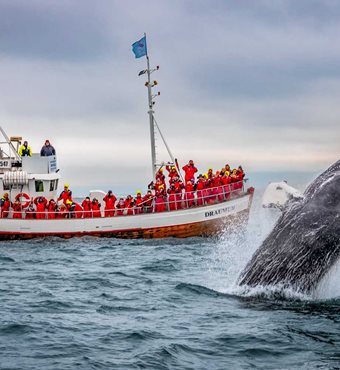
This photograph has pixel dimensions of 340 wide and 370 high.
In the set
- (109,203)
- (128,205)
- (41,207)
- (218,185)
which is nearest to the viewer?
(41,207)

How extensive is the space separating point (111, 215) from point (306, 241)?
24883 millimetres

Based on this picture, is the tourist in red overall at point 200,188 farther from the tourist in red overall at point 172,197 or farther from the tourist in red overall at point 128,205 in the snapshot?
the tourist in red overall at point 128,205

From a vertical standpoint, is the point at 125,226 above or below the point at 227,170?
below

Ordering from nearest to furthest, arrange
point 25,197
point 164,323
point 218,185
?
point 164,323
point 218,185
point 25,197

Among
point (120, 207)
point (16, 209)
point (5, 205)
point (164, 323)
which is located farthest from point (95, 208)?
point (164, 323)

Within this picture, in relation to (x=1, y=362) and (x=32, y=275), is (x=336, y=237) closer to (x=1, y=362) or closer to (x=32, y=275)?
(x=1, y=362)

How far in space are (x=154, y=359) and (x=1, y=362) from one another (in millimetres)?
1938

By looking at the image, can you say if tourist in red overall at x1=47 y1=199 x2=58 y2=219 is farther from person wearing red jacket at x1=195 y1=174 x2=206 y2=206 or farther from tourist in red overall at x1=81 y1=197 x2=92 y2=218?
person wearing red jacket at x1=195 y1=174 x2=206 y2=206

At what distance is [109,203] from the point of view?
35500 mm

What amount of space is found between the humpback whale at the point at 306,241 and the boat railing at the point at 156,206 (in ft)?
76.3

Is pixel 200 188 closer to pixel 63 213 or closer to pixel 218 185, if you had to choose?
pixel 218 185

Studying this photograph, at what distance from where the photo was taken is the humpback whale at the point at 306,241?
1103 cm

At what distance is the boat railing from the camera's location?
35312 millimetres

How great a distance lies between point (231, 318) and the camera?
11430 millimetres
